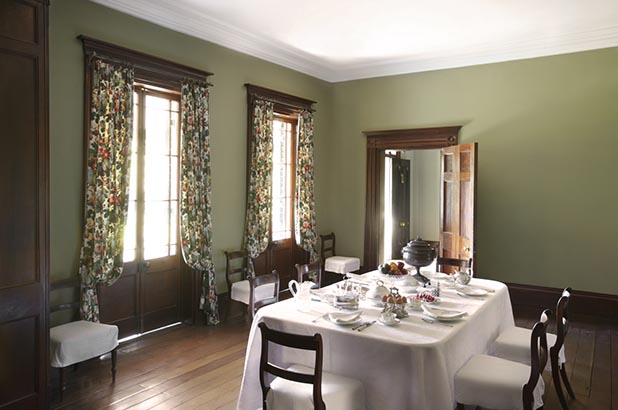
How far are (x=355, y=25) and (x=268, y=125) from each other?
167 cm

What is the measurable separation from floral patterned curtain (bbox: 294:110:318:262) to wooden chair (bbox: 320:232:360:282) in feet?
0.99

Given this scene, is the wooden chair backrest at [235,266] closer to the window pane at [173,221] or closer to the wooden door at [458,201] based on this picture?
the window pane at [173,221]

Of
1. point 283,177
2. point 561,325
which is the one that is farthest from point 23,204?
point 283,177

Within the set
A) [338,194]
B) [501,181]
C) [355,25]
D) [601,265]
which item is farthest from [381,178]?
[601,265]

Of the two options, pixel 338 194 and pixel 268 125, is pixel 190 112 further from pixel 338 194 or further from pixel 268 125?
pixel 338 194

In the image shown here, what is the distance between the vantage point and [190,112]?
502 centimetres

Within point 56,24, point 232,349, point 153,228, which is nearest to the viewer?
point 56,24

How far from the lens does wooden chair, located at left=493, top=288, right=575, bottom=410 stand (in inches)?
126

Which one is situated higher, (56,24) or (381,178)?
(56,24)

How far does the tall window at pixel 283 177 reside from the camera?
6602mm

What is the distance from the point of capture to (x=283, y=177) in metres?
6.75

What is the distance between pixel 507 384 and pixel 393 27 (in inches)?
163

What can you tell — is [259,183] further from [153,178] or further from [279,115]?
[153,178]

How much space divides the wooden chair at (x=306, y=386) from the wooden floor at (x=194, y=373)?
92cm
